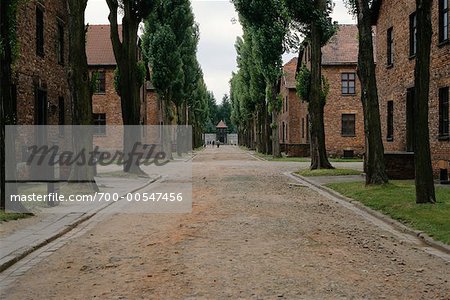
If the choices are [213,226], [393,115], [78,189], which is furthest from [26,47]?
[393,115]

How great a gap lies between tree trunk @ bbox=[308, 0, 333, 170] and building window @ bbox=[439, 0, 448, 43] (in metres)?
6.63

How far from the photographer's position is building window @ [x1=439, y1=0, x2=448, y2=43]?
20266mm

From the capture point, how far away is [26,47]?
21.2 m

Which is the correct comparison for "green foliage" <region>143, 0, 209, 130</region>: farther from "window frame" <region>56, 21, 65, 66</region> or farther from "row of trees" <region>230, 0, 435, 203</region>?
"window frame" <region>56, 21, 65, 66</region>

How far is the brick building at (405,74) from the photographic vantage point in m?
20.3

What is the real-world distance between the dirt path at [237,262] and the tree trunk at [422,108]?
195cm

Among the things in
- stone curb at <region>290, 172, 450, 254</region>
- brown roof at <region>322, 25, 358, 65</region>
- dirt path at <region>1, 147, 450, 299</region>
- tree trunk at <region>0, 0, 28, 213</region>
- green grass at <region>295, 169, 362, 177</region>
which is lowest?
stone curb at <region>290, 172, 450, 254</region>

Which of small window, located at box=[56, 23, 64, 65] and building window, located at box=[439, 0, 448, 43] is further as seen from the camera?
small window, located at box=[56, 23, 64, 65]

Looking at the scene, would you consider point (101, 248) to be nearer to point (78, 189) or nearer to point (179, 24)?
point (78, 189)

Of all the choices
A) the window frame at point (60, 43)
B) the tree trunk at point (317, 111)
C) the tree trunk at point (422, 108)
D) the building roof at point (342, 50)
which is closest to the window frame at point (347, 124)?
the building roof at point (342, 50)

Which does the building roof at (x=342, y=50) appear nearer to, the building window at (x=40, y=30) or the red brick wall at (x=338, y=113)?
the red brick wall at (x=338, y=113)

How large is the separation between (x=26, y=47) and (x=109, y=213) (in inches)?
418

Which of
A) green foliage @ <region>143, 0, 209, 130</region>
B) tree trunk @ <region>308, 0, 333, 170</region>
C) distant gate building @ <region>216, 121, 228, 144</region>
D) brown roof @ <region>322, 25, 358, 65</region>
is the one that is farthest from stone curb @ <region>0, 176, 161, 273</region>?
distant gate building @ <region>216, 121, 228, 144</region>

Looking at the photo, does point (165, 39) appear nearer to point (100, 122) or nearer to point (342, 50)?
point (100, 122)
